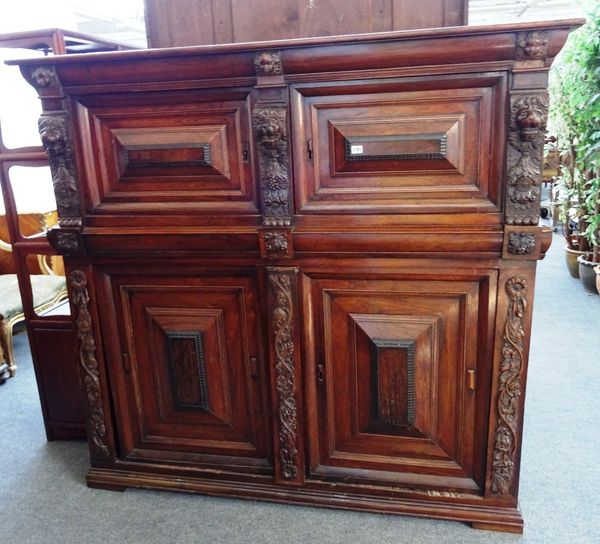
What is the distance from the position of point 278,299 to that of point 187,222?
1.17ft

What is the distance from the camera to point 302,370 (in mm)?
1674

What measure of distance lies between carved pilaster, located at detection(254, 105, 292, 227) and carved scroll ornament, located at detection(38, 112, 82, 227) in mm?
586

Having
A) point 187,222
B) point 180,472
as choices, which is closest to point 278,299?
point 187,222

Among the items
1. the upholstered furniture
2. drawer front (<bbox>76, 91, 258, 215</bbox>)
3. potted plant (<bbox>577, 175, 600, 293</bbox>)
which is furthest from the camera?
potted plant (<bbox>577, 175, 600, 293</bbox>)

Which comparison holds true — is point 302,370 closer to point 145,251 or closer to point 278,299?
point 278,299

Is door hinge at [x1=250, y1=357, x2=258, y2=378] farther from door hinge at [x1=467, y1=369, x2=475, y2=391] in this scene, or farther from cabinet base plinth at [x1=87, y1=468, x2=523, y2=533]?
door hinge at [x1=467, y1=369, x2=475, y2=391]

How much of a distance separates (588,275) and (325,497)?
2.97m

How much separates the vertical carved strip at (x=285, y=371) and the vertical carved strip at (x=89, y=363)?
619mm

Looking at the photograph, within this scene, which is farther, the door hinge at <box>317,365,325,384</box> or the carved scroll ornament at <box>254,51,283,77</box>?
the door hinge at <box>317,365,325,384</box>

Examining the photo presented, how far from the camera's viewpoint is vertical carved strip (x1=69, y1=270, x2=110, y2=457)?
1739mm

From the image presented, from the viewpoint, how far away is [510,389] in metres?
1.54

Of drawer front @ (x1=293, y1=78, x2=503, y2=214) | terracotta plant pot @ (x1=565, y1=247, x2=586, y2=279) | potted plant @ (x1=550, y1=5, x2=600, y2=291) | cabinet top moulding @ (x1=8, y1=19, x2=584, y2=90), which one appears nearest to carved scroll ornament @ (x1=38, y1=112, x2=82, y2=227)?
cabinet top moulding @ (x1=8, y1=19, x2=584, y2=90)

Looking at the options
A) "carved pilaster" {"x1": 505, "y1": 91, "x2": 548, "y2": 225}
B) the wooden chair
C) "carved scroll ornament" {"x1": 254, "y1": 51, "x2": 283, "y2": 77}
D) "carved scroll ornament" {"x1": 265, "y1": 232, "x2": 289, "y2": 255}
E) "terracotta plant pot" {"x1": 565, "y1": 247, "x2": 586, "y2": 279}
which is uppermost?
"carved scroll ornament" {"x1": 254, "y1": 51, "x2": 283, "y2": 77}

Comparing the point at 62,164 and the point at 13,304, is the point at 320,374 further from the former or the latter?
the point at 13,304
